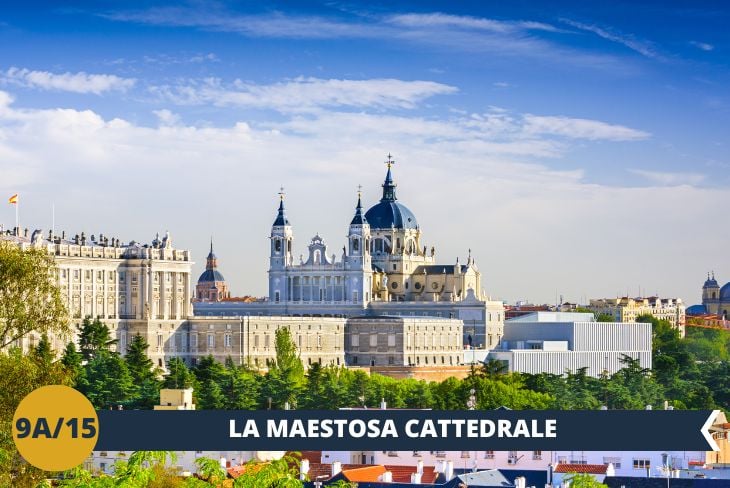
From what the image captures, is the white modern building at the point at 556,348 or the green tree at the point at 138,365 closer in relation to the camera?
the green tree at the point at 138,365

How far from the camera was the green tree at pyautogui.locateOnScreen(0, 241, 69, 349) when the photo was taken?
5216cm

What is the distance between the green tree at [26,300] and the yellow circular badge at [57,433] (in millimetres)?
6279

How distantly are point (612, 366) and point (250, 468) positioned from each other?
154195mm

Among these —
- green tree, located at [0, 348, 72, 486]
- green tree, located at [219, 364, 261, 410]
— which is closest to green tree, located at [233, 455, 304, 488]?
green tree, located at [0, 348, 72, 486]

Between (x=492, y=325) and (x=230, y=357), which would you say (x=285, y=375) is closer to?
(x=230, y=357)

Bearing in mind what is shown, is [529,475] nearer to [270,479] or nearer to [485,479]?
[485,479]

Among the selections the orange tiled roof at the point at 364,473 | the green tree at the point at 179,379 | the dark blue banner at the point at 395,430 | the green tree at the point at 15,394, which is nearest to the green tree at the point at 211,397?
the green tree at the point at 179,379

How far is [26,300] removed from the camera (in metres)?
52.7

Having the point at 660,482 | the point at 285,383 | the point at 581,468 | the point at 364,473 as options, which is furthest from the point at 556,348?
the point at 660,482

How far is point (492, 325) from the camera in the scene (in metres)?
198

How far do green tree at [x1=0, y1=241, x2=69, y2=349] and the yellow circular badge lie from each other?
6.28 m

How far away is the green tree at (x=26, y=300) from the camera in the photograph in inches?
2053

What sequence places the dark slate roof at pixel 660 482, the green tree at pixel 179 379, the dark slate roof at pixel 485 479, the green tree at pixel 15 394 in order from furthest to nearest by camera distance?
1. the green tree at pixel 179 379
2. the dark slate roof at pixel 485 479
3. the dark slate roof at pixel 660 482
4. the green tree at pixel 15 394

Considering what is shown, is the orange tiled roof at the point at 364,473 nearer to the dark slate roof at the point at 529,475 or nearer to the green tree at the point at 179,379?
the dark slate roof at the point at 529,475
